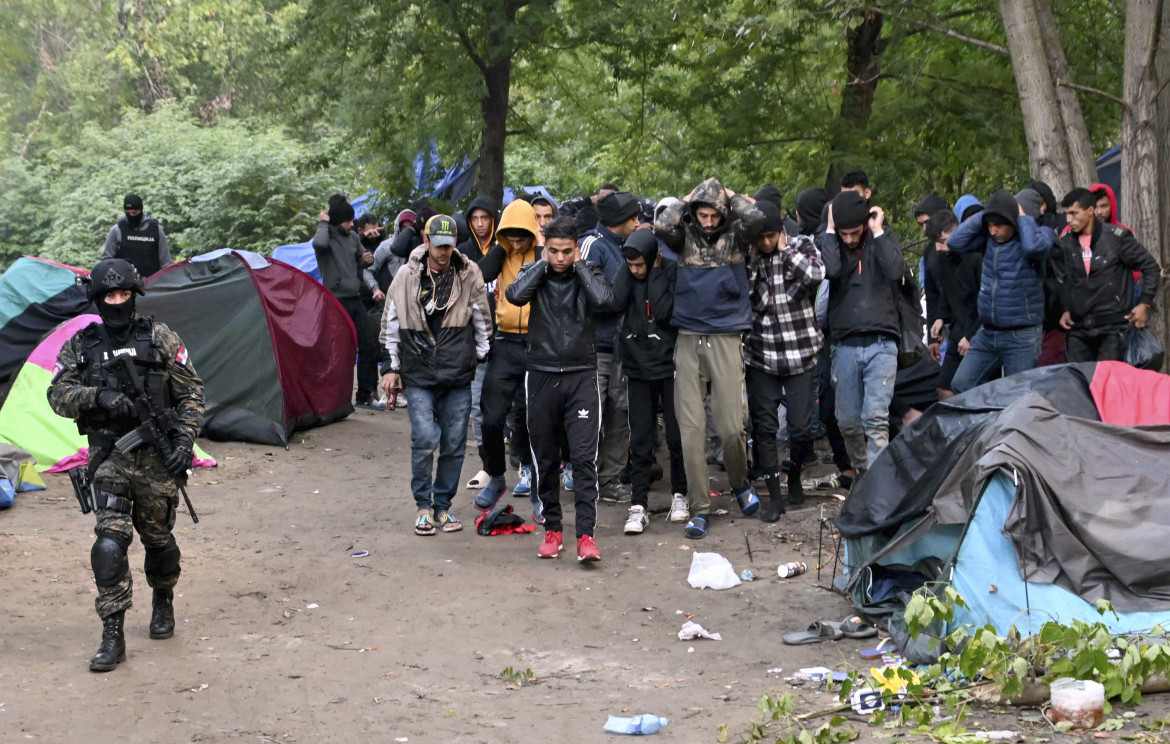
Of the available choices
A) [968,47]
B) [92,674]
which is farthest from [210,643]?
[968,47]

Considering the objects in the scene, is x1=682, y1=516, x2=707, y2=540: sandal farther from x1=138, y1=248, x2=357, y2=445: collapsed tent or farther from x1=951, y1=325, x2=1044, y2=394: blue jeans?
x1=138, y1=248, x2=357, y2=445: collapsed tent

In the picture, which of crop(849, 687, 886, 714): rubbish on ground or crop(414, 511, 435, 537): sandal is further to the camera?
crop(414, 511, 435, 537): sandal

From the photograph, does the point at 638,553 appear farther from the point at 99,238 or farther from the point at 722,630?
the point at 99,238

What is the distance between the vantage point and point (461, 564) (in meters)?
7.59

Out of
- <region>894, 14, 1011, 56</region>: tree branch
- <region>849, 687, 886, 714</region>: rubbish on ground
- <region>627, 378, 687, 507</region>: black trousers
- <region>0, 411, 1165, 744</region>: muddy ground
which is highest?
<region>894, 14, 1011, 56</region>: tree branch

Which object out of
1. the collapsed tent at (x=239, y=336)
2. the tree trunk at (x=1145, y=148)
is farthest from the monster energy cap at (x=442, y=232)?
the tree trunk at (x=1145, y=148)

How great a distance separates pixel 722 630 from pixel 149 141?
854 inches

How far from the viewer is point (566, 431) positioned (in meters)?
7.71

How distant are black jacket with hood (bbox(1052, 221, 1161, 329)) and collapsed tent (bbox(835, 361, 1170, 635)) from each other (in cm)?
247

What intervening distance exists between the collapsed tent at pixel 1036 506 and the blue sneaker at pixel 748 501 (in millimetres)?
1901

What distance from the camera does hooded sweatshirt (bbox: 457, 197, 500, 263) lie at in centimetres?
898

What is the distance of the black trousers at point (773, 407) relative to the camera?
8.18 meters

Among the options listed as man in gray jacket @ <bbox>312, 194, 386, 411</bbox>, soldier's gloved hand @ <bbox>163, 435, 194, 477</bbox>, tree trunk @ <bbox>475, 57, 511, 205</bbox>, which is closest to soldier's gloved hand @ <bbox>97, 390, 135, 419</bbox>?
soldier's gloved hand @ <bbox>163, 435, 194, 477</bbox>

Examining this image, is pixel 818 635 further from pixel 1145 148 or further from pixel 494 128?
pixel 494 128
